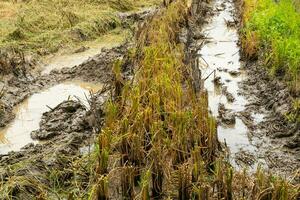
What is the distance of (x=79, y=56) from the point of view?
9422 mm

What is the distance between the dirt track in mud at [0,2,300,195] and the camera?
485 centimetres

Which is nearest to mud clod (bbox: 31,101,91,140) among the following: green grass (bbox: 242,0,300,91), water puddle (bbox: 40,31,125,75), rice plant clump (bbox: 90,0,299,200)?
rice plant clump (bbox: 90,0,299,200)

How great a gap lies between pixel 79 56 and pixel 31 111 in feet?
9.22

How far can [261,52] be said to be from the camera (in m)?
8.40

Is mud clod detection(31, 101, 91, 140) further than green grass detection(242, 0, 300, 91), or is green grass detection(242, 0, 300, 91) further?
green grass detection(242, 0, 300, 91)

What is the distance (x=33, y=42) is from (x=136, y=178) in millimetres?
5651

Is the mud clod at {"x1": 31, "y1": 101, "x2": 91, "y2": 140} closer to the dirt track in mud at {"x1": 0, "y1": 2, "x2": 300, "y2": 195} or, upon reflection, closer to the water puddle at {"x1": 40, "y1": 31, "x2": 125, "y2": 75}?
the dirt track in mud at {"x1": 0, "y1": 2, "x2": 300, "y2": 195}

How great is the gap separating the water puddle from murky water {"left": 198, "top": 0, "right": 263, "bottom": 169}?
6.71 ft

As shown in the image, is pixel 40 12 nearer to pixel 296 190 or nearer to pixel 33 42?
pixel 33 42

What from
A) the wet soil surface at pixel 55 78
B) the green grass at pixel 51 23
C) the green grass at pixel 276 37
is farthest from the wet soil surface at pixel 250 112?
the green grass at pixel 51 23

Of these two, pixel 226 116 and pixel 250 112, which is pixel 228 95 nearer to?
pixel 250 112

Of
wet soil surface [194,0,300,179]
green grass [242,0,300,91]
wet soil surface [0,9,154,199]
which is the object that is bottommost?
wet soil surface [194,0,300,179]

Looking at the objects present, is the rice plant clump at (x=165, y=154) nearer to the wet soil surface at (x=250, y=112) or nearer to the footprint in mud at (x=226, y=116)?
the wet soil surface at (x=250, y=112)

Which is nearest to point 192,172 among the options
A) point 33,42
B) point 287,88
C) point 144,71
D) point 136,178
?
point 136,178
